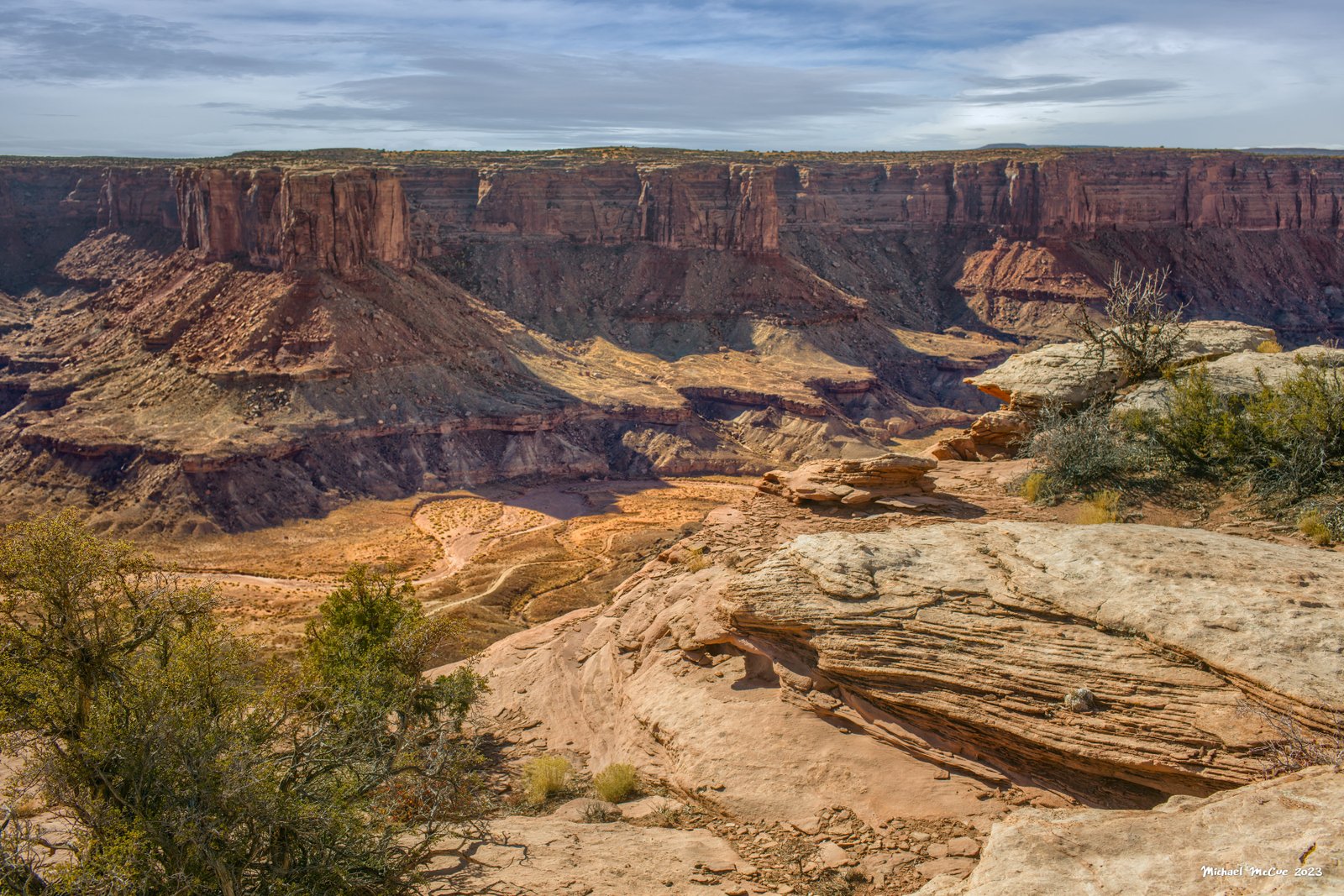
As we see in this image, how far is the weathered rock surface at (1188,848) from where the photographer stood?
8.24 metres

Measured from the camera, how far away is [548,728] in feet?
64.2

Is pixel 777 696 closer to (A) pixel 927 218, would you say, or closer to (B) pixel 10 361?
(B) pixel 10 361

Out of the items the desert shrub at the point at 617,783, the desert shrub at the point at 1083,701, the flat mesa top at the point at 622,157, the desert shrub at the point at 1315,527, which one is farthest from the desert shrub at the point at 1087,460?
the flat mesa top at the point at 622,157

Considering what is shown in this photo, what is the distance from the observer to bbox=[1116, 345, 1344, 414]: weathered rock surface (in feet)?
67.7

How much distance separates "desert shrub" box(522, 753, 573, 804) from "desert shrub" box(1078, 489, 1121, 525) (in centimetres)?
948

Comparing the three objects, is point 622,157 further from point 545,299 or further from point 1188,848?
point 1188,848

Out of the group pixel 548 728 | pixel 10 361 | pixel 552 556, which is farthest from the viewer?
pixel 10 361

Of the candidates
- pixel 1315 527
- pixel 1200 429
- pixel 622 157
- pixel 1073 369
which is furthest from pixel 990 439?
pixel 622 157

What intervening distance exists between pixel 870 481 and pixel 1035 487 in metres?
2.99

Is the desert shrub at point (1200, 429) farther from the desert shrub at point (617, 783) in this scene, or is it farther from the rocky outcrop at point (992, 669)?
the desert shrub at point (617, 783)

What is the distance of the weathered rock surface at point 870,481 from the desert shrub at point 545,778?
7.01 meters

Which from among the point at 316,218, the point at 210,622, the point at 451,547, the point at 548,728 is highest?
the point at 316,218

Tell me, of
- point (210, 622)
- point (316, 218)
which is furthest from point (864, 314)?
point (210, 622)

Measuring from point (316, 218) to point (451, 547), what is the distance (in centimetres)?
2179
